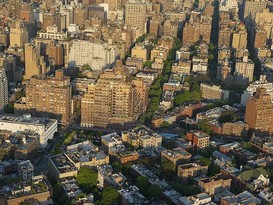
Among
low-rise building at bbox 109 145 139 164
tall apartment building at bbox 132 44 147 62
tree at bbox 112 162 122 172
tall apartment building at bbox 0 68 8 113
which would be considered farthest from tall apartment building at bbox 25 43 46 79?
tree at bbox 112 162 122 172

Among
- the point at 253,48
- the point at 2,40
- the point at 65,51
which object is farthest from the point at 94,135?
the point at 253,48

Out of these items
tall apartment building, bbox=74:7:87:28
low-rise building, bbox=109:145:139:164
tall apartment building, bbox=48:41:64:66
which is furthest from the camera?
tall apartment building, bbox=74:7:87:28

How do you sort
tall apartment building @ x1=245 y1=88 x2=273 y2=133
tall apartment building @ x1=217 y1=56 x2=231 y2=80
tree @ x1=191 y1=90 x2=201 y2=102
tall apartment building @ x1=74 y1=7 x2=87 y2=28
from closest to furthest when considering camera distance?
1. tall apartment building @ x1=245 y1=88 x2=273 y2=133
2. tree @ x1=191 y1=90 x2=201 y2=102
3. tall apartment building @ x1=217 y1=56 x2=231 y2=80
4. tall apartment building @ x1=74 y1=7 x2=87 y2=28

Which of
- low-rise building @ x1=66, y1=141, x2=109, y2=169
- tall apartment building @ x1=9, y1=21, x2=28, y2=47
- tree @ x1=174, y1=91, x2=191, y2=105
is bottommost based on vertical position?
low-rise building @ x1=66, y1=141, x2=109, y2=169

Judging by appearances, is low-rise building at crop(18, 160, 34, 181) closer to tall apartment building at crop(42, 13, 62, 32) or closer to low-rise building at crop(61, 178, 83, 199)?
low-rise building at crop(61, 178, 83, 199)

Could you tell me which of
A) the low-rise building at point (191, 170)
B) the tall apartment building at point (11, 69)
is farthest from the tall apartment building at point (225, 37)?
the low-rise building at point (191, 170)
